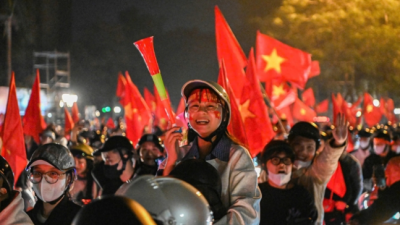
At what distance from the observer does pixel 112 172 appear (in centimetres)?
721

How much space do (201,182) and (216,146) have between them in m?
0.78

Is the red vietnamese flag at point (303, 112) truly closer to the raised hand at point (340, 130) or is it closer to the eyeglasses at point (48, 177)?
the raised hand at point (340, 130)

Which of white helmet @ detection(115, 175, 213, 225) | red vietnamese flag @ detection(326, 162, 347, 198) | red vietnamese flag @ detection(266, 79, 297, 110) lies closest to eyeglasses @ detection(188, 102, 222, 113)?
white helmet @ detection(115, 175, 213, 225)

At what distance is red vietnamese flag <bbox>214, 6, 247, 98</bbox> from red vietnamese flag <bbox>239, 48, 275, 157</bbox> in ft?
1.54

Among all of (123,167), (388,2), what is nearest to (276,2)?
(388,2)

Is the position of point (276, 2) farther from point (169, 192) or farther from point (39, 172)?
point (169, 192)

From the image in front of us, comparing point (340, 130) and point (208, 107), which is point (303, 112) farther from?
point (208, 107)

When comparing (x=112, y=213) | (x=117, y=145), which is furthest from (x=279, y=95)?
(x=112, y=213)

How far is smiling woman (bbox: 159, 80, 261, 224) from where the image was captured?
135 inches

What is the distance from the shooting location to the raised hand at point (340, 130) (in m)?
5.49

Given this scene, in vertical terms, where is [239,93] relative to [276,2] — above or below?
below

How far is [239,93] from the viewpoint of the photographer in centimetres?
1105

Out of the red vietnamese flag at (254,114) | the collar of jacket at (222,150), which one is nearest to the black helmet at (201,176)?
the collar of jacket at (222,150)

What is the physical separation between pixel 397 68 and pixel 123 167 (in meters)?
16.4
